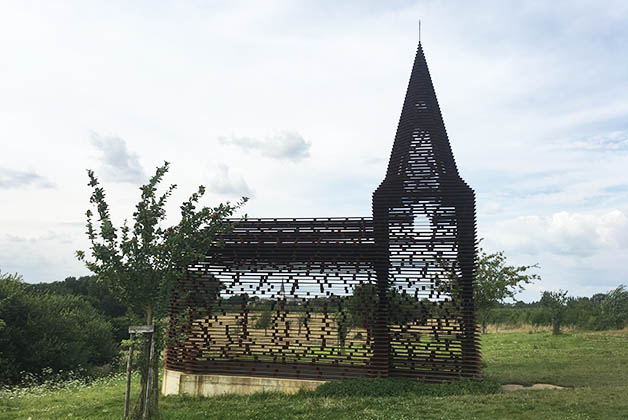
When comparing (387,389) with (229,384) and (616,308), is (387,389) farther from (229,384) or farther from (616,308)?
(616,308)

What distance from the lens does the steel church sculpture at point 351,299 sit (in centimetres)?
1238

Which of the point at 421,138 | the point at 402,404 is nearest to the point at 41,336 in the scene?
the point at 402,404

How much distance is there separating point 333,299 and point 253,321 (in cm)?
238

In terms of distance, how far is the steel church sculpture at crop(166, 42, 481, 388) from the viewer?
40.6ft

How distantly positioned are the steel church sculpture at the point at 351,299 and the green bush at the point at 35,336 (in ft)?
32.4

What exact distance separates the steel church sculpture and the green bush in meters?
9.87

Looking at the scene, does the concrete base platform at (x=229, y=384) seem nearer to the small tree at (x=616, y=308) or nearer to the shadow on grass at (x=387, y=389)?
the shadow on grass at (x=387, y=389)

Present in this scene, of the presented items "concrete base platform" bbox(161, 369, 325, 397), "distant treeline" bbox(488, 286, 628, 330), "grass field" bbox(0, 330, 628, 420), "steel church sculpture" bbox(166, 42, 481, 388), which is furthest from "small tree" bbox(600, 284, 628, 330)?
"concrete base platform" bbox(161, 369, 325, 397)

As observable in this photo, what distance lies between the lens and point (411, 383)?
11836 mm

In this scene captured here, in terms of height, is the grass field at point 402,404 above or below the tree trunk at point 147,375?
below

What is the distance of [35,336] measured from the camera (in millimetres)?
20250

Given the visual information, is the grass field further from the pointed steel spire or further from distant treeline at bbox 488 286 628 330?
distant treeline at bbox 488 286 628 330

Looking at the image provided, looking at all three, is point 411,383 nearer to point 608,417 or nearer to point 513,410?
point 513,410

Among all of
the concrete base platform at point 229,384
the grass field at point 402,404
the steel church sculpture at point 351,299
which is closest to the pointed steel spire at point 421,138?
the steel church sculpture at point 351,299
